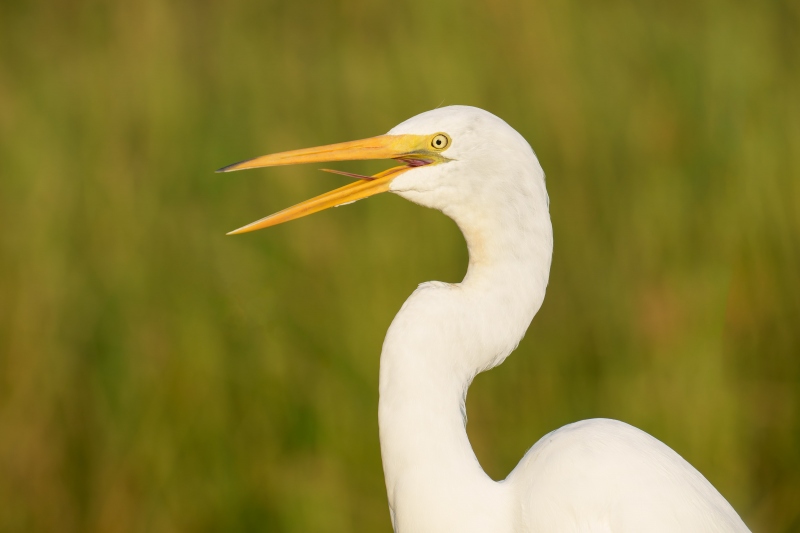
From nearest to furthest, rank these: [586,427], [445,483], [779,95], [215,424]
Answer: [445,483]
[586,427]
[215,424]
[779,95]

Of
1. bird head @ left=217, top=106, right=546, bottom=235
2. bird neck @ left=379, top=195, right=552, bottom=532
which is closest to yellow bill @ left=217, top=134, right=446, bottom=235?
bird head @ left=217, top=106, right=546, bottom=235

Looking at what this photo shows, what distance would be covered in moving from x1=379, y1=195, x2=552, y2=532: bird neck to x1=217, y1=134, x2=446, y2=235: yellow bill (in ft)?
0.47

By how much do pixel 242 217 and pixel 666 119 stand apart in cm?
107

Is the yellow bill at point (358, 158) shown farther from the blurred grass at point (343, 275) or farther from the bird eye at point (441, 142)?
the blurred grass at point (343, 275)

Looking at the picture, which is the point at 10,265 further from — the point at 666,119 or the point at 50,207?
the point at 666,119

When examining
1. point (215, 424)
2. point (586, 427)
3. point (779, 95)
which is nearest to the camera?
point (586, 427)

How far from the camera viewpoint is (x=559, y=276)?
2.16m

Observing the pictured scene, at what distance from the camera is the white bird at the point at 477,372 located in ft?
3.74

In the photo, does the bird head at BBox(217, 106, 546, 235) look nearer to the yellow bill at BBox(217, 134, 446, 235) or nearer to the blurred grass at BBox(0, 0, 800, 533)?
the yellow bill at BBox(217, 134, 446, 235)

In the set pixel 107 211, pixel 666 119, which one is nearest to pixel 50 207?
pixel 107 211

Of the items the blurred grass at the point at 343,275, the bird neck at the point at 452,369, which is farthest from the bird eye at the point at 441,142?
the blurred grass at the point at 343,275

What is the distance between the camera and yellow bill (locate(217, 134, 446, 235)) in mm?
1255

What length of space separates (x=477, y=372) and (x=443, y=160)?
11.6 inches

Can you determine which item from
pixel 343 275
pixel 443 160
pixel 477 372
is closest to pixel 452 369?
pixel 477 372
